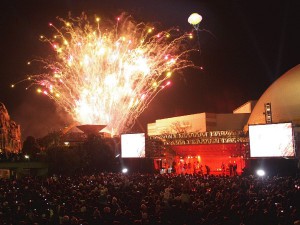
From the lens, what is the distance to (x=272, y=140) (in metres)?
23.9

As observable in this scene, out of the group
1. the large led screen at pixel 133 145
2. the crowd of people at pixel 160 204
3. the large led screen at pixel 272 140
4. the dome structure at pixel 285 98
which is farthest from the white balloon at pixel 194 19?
the dome structure at pixel 285 98

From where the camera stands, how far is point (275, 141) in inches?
935

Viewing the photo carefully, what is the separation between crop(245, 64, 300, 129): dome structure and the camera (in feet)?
118

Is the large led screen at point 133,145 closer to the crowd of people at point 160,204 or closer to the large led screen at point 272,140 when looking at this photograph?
the large led screen at point 272,140

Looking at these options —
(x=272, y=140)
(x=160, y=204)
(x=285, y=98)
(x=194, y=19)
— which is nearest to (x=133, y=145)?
(x=194, y=19)

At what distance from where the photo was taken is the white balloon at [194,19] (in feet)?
87.9

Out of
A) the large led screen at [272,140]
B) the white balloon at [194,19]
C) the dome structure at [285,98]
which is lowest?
the large led screen at [272,140]

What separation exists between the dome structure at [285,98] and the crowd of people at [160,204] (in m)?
20.6

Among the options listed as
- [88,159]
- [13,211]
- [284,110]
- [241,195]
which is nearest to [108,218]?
[13,211]

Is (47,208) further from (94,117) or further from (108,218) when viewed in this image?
(94,117)

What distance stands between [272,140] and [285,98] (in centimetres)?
1495

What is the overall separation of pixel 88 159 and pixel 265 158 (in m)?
13.8

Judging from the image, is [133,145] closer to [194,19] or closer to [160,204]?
[194,19]

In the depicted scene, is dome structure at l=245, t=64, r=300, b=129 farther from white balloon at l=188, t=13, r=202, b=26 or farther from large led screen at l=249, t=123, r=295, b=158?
white balloon at l=188, t=13, r=202, b=26
